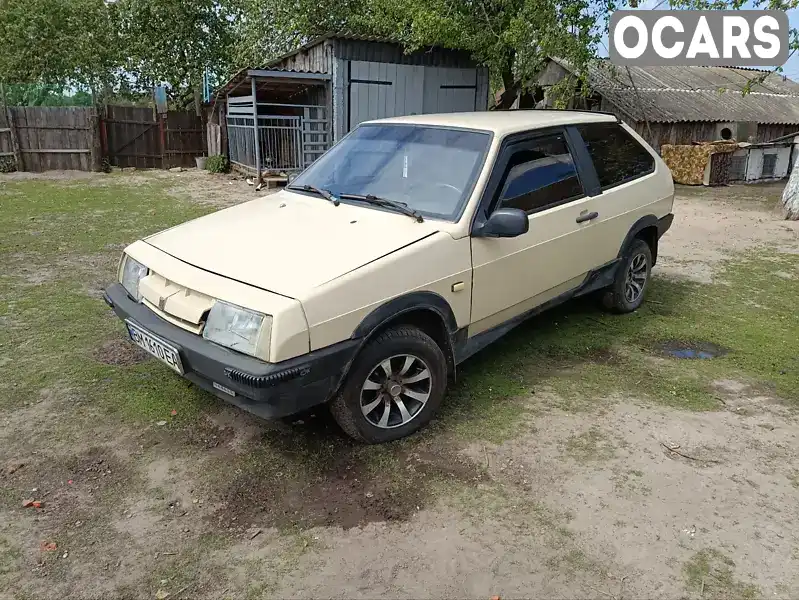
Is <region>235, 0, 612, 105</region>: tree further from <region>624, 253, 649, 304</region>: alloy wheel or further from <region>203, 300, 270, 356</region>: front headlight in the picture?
<region>203, 300, 270, 356</region>: front headlight

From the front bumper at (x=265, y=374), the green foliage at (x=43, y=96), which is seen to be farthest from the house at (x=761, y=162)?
the green foliage at (x=43, y=96)

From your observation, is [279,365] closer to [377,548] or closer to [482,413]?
[377,548]

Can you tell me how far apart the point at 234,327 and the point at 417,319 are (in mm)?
1101

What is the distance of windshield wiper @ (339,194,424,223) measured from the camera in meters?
3.79

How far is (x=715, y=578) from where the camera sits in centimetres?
270

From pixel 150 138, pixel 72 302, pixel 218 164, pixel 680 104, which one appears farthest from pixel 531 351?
pixel 680 104

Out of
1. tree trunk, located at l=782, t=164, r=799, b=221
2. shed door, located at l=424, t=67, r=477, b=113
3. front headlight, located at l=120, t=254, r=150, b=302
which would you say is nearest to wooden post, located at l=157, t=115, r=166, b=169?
shed door, located at l=424, t=67, r=477, b=113

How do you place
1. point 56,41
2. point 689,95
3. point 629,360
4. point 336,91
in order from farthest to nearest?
point 56,41
point 689,95
point 336,91
point 629,360

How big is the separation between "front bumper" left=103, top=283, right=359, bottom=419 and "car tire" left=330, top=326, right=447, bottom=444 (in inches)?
7.0

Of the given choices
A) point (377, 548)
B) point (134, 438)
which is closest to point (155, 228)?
point (134, 438)

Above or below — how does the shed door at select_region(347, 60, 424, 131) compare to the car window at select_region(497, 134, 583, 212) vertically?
above

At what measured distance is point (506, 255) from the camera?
4055mm

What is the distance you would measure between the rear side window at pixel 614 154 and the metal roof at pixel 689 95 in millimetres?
11315

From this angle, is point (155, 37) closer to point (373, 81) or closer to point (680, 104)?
point (373, 81)
